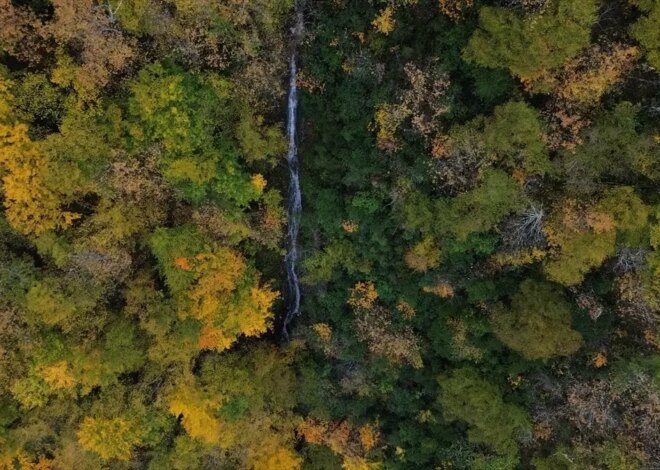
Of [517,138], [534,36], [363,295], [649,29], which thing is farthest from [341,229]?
[649,29]

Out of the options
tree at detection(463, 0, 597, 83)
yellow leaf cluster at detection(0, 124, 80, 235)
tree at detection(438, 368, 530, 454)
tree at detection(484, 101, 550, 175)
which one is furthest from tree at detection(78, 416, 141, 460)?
tree at detection(463, 0, 597, 83)

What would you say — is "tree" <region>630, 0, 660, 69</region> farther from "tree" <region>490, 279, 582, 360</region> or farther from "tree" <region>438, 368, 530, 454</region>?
"tree" <region>438, 368, 530, 454</region>

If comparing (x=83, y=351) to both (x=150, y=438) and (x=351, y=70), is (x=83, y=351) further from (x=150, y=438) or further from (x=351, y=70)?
(x=351, y=70)

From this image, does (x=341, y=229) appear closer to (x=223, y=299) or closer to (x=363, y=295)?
(x=363, y=295)

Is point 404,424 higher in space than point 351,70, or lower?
lower

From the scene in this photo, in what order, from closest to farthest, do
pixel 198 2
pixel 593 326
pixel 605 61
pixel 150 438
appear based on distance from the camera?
pixel 605 61 → pixel 198 2 → pixel 593 326 → pixel 150 438

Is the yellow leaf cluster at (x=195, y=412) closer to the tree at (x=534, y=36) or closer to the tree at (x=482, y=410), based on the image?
the tree at (x=482, y=410)

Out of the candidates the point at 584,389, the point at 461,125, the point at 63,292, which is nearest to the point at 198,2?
the point at 461,125
